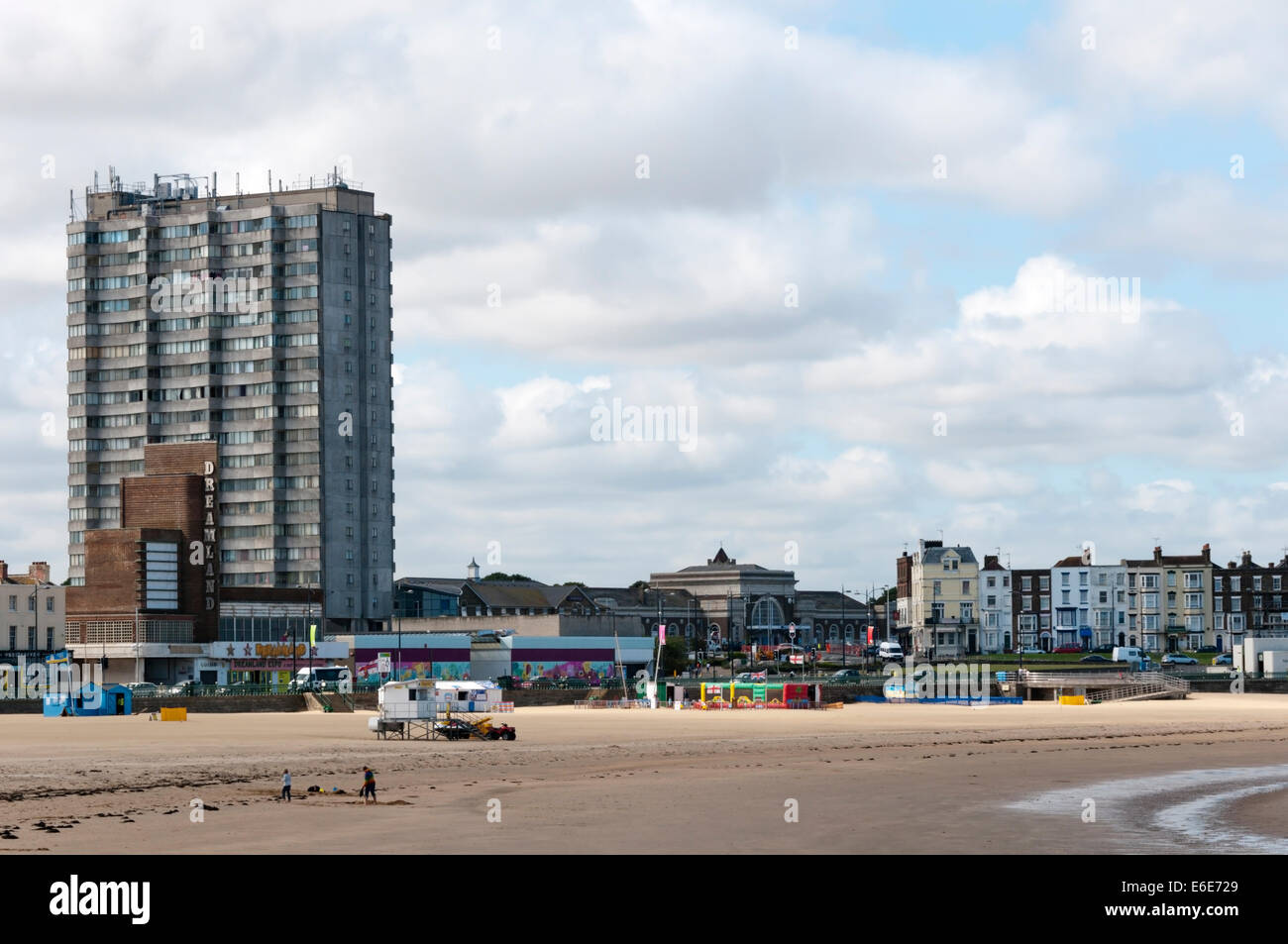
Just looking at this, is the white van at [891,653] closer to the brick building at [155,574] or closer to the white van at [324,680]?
the white van at [324,680]

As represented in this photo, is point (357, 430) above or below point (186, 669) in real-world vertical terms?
above

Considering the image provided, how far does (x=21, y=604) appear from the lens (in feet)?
503

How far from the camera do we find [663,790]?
4572cm

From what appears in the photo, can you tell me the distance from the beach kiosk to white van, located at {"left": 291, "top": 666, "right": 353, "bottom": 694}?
63.4 feet

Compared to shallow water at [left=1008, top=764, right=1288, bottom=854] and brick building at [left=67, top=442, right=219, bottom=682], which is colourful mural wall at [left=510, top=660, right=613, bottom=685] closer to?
brick building at [left=67, top=442, right=219, bottom=682]

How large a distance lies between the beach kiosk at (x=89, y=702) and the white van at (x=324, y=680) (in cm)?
1934

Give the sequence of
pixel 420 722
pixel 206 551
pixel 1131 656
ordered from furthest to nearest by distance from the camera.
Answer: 1. pixel 1131 656
2. pixel 206 551
3. pixel 420 722

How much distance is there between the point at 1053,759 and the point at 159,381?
157 meters

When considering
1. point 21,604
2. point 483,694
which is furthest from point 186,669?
point 483,694

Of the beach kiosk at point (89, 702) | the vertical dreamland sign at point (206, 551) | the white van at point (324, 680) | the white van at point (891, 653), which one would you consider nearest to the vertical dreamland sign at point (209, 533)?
the vertical dreamland sign at point (206, 551)

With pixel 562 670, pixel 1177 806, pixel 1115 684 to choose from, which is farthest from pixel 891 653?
pixel 1177 806

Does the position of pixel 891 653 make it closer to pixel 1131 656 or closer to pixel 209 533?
pixel 1131 656

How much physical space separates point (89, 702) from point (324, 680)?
1273 inches
